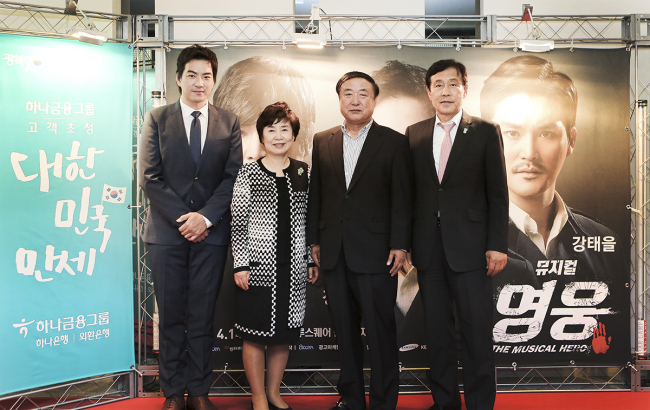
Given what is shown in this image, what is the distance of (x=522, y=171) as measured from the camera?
346 centimetres

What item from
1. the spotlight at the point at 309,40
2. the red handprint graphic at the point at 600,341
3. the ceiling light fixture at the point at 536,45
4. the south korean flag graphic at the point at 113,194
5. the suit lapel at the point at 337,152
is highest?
the spotlight at the point at 309,40

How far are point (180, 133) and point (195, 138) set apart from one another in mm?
98

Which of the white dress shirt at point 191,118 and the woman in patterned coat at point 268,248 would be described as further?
the white dress shirt at point 191,118

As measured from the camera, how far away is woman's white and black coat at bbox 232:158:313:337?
8.73 feet

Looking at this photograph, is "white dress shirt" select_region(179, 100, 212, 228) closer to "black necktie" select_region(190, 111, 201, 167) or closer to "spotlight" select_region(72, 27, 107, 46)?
"black necktie" select_region(190, 111, 201, 167)

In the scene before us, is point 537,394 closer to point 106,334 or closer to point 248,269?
point 248,269

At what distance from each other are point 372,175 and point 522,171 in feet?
4.91

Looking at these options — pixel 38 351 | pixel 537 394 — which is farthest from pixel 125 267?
pixel 537 394

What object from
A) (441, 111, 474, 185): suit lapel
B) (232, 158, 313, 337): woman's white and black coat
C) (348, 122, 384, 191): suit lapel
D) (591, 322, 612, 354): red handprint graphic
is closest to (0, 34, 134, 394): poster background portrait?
(232, 158, 313, 337): woman's white and black coat

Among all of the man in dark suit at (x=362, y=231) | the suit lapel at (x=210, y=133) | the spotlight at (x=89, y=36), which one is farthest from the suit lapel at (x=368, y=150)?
the spotlight at (x=89, y=36)

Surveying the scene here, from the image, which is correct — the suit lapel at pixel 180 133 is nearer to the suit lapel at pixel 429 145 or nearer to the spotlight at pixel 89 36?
the spotlight at pixel 89 36

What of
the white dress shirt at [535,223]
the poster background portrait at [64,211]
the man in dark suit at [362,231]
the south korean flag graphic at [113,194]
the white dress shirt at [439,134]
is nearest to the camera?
the man in dark suit at [362,231]

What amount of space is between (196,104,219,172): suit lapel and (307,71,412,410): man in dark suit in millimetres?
716

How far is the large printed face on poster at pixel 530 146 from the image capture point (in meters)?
3.46
